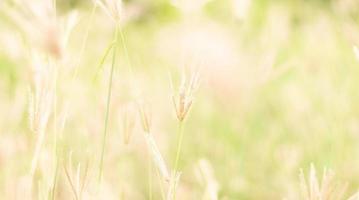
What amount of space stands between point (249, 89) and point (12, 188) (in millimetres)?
526

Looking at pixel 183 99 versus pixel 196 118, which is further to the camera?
pixel 196 118

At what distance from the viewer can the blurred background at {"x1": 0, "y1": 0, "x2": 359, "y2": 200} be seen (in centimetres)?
71

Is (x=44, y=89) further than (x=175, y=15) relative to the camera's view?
No

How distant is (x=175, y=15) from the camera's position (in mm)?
3789

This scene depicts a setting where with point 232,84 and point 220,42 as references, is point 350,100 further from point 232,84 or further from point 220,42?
point 232,84

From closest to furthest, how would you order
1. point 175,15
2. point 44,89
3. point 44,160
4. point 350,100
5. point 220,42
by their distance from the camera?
1. point 44,89
2. point 44,160
3. point 220,42
4. point 350,100
5. point 175,15

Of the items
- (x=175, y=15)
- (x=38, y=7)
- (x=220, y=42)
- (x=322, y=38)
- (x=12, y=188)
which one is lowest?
(x=12, y=188)

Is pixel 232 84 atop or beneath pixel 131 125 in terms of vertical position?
atop

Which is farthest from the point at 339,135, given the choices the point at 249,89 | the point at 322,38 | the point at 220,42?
the point at 322,38

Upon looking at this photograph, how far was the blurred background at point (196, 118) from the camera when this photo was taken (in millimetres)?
706

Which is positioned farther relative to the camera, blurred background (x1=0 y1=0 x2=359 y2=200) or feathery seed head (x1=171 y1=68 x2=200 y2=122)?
blurred background (x1=0 y1=0 x2=359 y2=200)

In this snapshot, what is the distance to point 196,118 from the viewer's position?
1.67 meters

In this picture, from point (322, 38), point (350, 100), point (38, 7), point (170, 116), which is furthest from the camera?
point (322, 38)

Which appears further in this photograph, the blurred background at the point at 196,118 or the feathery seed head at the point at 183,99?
the blurred background at the point at 196,118
